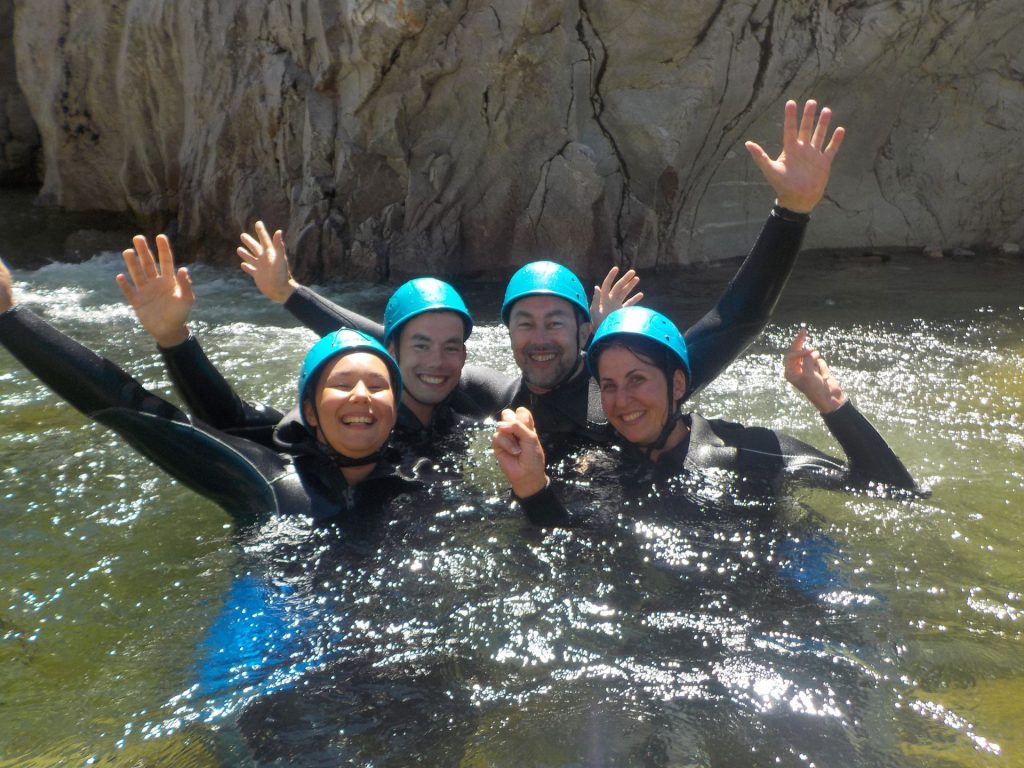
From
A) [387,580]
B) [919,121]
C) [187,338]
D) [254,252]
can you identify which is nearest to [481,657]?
[387,580]

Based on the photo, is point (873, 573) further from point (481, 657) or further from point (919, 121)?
point (919, 121)

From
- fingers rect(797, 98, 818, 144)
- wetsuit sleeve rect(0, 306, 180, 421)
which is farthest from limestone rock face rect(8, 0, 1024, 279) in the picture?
wetsuit sleeve rect(0, 306, 180, 421)

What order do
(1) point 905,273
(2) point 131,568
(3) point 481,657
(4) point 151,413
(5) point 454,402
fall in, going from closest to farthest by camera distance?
(3) point 481,657
(4) point 151,413
(2) point 131,568
(5) point 454,402
(1) point 905,273

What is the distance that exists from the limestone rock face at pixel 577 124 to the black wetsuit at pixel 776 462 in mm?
4329

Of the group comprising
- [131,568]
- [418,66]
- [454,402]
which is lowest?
[131,568]

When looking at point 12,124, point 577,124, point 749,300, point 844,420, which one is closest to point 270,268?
point 749,300

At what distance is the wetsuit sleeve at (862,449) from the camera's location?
3.31 meters

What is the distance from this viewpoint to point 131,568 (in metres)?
3.40

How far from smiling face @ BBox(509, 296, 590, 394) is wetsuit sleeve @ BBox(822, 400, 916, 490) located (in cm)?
114

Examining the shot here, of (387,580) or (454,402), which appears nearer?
(387,580)

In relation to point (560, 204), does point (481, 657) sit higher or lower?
lower

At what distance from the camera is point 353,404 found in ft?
10.2

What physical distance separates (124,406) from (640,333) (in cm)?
174

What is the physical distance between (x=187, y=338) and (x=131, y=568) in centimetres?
88
